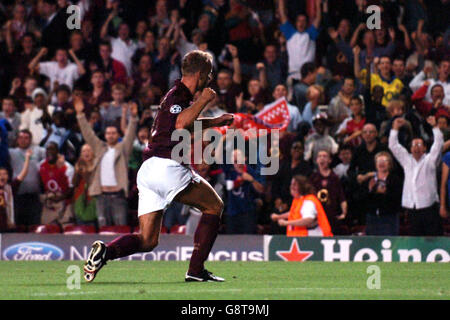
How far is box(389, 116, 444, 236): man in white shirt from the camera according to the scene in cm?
1553

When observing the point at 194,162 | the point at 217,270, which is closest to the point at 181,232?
the point at 194,162

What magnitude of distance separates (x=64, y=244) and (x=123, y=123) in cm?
269

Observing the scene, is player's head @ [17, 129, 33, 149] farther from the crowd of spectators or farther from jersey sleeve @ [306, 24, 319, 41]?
jersey sleeve @ [306, 24, 319, 41]

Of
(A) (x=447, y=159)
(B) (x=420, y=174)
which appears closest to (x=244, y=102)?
(B) (x=420, y=174)

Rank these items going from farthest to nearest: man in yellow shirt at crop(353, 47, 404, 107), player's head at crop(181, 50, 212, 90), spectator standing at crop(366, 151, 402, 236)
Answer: man in yellow shirt at crop(353, 47, 404, 107), spectator standing at crop(366, 151, 402, 236), player's head at crop(181, 50, 212, 90)

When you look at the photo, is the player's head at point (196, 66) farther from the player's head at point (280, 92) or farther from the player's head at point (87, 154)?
the player's head at point (280, 92)

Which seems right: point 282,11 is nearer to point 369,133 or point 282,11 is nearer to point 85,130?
point 369,133

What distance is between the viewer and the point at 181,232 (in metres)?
16.3

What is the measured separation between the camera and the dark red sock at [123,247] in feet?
31.7

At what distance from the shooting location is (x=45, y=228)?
1672cm

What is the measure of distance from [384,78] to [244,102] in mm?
2470

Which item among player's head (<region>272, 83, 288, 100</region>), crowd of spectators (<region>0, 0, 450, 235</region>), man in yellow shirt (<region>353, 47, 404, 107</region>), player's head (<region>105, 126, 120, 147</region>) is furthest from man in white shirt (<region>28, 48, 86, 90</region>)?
man in yellow shirt (<region>353, 47, 404, 107</region>)

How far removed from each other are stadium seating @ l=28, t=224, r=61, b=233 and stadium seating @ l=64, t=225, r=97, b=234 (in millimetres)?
150

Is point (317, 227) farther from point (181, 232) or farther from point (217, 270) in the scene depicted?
point (217, 270)
